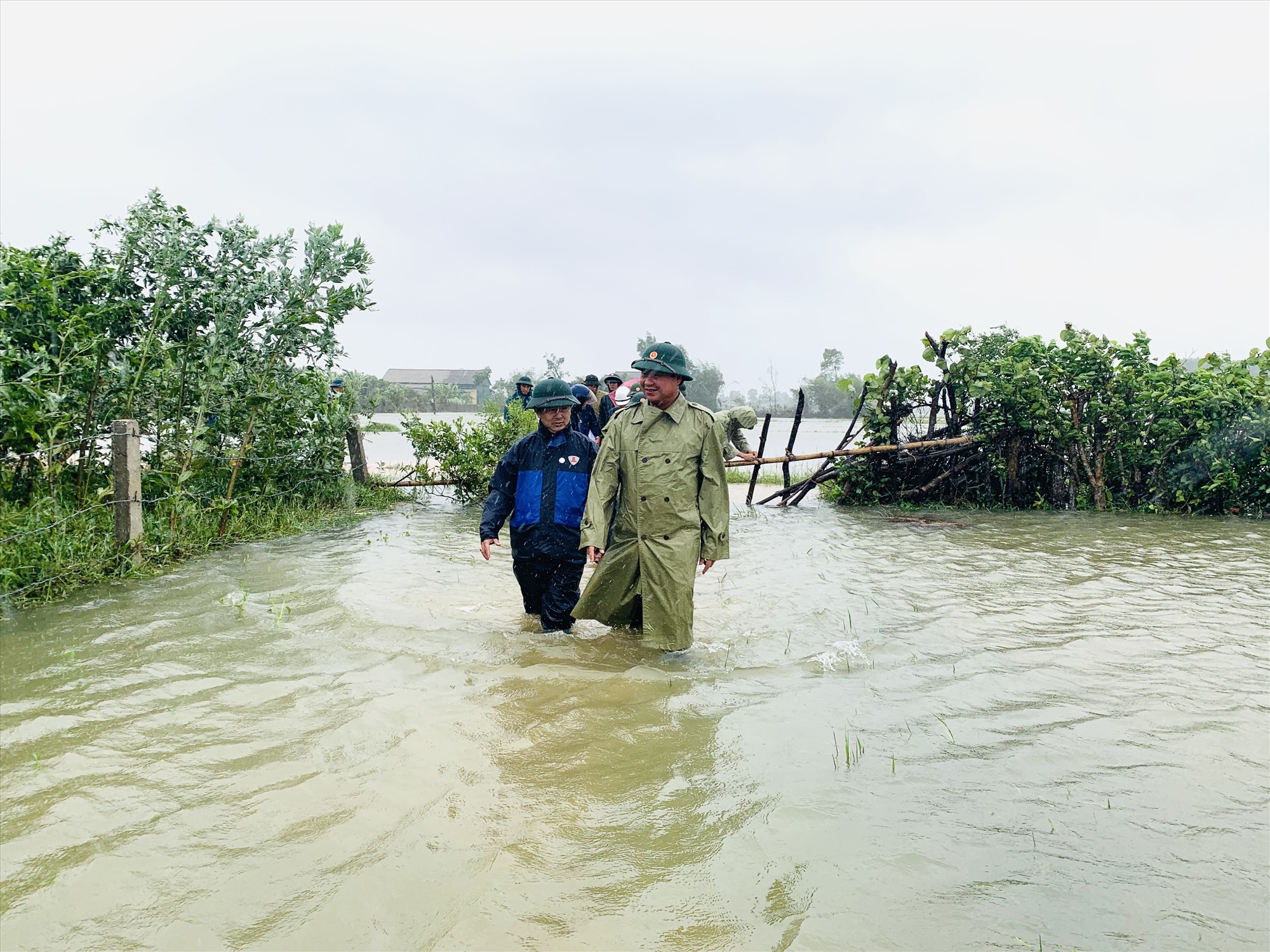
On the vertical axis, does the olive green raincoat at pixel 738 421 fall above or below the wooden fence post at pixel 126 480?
above

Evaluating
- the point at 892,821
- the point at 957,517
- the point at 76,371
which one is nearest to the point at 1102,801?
the point at 892,821

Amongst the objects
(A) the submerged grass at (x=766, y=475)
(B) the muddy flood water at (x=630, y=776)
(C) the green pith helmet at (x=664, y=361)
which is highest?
(C) the green pith helmet at (x=664, y=361)

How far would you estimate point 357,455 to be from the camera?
1282 centimetres

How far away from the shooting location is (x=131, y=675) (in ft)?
14.6

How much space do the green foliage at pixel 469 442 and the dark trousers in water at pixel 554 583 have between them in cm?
737

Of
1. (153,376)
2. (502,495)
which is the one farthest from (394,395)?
(502,495)

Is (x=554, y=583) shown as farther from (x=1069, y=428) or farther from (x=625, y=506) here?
(x=1069, y=428)

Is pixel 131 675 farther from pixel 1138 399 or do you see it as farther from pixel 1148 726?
pixel 1138 399

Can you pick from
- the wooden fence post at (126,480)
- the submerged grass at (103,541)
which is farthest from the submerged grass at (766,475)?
the wooden fence post at (126,480)

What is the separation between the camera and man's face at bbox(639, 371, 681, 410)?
15.8 feet

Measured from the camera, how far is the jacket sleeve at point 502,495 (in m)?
5.40

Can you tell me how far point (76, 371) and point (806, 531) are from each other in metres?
8.34

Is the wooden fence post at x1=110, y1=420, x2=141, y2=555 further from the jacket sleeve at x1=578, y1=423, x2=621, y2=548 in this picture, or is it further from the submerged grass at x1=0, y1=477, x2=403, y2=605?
the jacket sleeve at x1=578, y1=423, x2=621, y2=548

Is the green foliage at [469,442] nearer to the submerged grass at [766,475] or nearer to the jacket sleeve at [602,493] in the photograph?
the submerged grass at [766,475]
